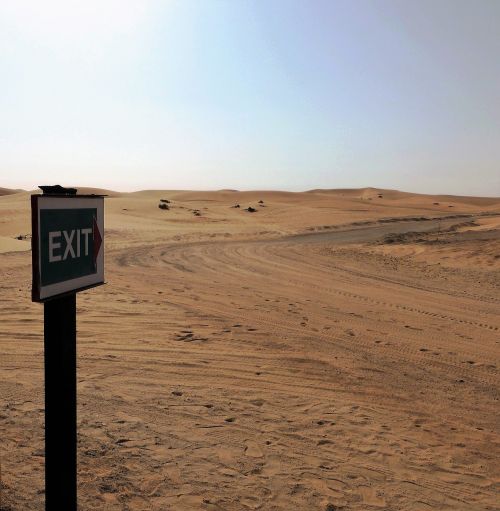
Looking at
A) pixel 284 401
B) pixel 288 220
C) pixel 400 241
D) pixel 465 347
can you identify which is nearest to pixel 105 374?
pixel 284 401

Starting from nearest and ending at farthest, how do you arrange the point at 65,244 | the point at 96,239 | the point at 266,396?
the point at 65,244 → the point at 96,239 → the point at 266,396

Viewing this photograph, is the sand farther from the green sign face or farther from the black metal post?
the green sign face

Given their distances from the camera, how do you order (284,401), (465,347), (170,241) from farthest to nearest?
(170,241)
(465,347)
(284,401)

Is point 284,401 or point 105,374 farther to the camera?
point 105,374

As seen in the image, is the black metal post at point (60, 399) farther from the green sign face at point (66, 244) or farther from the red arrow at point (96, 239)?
the red arrow at point (96, 239)

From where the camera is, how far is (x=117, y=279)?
1159 cm

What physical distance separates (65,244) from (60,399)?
68 centimetres

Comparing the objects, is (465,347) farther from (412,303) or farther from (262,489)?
(262,489)

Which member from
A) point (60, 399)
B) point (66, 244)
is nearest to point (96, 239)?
point (66, 244)

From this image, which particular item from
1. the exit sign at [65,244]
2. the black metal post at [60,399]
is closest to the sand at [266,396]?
the black metal post at [60,399]

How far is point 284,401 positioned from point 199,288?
609cm

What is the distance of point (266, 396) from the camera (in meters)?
5.23

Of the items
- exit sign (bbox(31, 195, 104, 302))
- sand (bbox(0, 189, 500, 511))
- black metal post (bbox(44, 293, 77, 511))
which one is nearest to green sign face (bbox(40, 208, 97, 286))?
exit sign (bbox(31, 195, 104, 302))

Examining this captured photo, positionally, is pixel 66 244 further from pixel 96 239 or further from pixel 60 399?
pixel 60 399
